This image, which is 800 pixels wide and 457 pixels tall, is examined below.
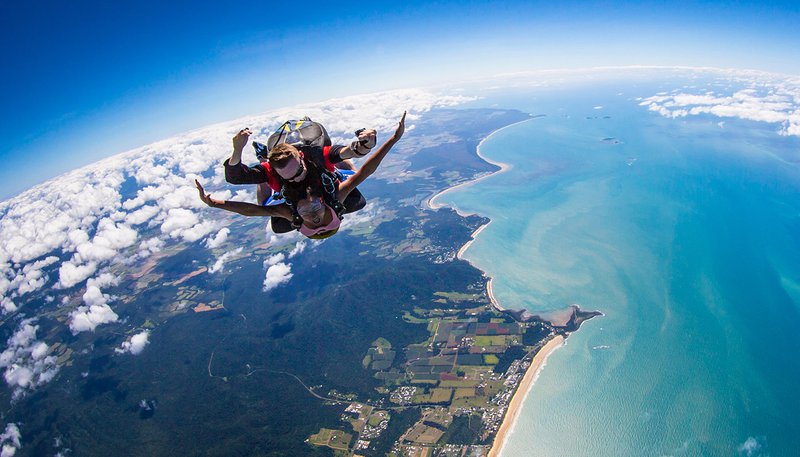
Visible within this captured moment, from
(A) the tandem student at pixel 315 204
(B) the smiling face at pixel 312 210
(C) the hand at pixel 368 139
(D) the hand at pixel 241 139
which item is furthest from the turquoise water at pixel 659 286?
(D) the hand at pixel 241 139

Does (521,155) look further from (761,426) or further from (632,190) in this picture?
(761,426)

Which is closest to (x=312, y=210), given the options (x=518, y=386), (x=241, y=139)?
(x=241, y=139)

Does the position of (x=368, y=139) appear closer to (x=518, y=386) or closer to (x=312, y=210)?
(x=312, y=210)

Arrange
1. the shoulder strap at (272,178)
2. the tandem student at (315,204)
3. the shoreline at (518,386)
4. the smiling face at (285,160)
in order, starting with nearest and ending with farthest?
1. the smiling face at (285,160)
2. the tandem student at (315,204)
3. the shoulder strap at (272,178)
4. the shoreline at (518,386)

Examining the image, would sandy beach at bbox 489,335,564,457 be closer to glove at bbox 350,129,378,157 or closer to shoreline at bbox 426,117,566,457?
shoreline at bbox 426,117,566,457

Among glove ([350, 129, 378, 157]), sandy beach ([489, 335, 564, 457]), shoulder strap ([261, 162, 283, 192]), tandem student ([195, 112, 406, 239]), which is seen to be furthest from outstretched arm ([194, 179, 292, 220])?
sandy beach ([489, 335, 564, 457])

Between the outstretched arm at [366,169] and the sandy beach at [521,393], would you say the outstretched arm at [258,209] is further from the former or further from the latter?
the sandy beach at [521,393]
